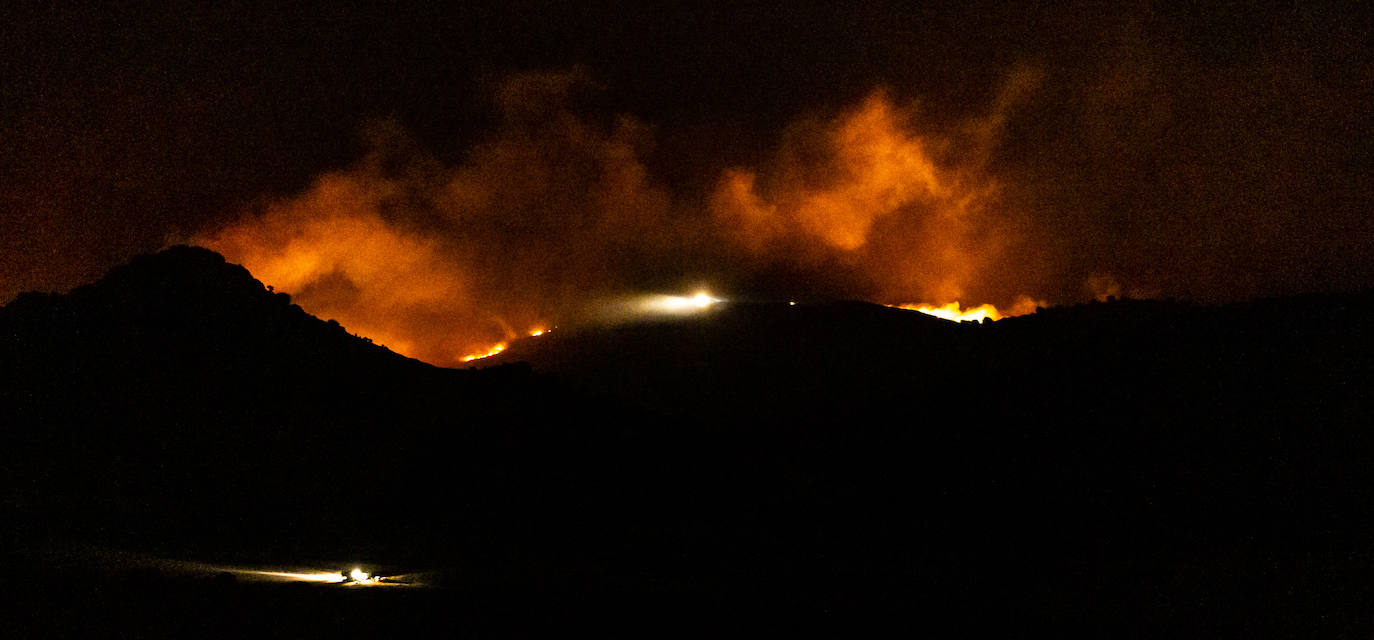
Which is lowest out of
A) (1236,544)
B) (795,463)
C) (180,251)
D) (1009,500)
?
(1236,544)

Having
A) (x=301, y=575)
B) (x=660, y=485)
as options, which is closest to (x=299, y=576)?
(x=301, y=575)

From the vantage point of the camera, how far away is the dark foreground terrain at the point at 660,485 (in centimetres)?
898

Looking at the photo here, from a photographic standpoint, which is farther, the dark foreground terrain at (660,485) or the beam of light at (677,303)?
the beam of light at (677,303)

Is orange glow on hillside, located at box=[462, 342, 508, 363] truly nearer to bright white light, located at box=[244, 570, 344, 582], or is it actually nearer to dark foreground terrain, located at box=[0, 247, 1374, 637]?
dark foreground terrain, located at box=[0, 247, 1374, 637]

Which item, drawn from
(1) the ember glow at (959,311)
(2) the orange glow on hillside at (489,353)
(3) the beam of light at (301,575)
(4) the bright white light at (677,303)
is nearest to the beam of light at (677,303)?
(4) the bright white light at (677,303)

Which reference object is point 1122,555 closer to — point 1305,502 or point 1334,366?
point 1305,502

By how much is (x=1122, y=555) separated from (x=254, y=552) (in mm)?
A: 9927

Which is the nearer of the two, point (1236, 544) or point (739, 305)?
point (1236, 544)

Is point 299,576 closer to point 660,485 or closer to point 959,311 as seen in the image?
point 660,485

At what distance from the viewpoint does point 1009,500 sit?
41.7ft

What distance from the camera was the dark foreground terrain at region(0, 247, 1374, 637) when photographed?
8977 millimetres

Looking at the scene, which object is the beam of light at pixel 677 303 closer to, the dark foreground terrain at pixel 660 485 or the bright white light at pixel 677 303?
the bright white light at pixel 677 303

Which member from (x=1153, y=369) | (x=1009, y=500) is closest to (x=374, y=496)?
(x=1009, y=500)

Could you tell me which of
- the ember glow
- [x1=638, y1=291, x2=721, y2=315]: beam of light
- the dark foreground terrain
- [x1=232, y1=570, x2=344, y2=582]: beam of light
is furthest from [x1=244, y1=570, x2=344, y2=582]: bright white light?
the ember glow
